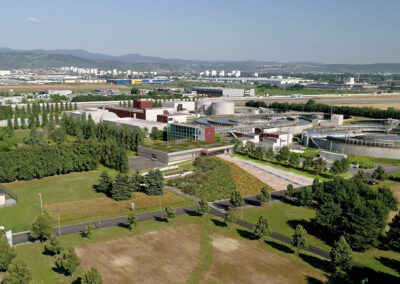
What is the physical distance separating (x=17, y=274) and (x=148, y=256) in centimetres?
906

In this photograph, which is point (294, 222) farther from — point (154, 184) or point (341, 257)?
point (154, 184)

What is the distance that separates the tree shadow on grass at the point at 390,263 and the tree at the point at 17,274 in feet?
80.3

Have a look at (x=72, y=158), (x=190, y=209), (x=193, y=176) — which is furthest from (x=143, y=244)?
(x=72, y=158)

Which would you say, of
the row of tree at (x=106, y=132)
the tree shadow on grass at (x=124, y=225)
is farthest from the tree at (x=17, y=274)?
the row of tree at (x=106, y=132)

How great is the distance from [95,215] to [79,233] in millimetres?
3969

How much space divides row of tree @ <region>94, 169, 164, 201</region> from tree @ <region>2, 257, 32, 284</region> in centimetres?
1722

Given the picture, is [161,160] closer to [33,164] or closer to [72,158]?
[72,158]

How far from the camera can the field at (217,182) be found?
1644 inches

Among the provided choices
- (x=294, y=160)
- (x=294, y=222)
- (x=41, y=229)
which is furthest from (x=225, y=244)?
(x=294, y=160)

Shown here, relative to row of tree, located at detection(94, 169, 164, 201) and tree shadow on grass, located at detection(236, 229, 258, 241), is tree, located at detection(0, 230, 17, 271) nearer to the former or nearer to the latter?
row of tree, located at detection(94, 169, 164, 201)

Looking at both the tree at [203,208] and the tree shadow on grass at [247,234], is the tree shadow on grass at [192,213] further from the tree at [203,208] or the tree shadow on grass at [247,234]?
the tree shadow on grass at [247,234]

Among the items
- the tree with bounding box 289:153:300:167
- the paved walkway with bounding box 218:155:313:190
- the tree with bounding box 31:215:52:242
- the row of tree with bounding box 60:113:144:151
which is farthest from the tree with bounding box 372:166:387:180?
the tree with bounding box 31:215:52:242

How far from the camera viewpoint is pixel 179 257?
2691cm

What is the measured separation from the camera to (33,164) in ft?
149
